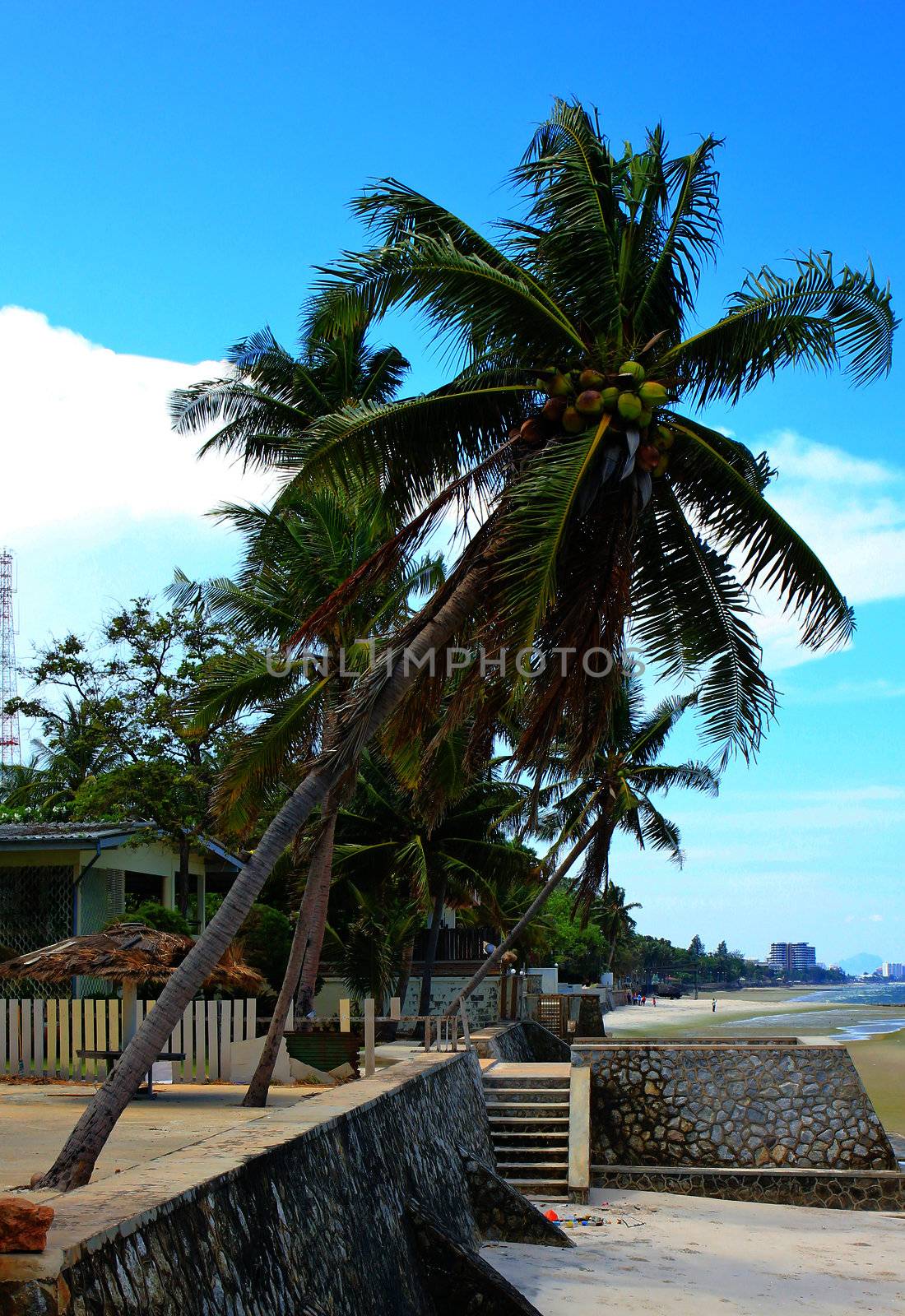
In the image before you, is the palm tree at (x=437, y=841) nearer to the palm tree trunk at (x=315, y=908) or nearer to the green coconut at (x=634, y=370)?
the palm tree trunk at (x=315, y=908)

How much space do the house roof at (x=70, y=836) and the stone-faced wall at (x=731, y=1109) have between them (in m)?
7.49

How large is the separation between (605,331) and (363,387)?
8.85 m

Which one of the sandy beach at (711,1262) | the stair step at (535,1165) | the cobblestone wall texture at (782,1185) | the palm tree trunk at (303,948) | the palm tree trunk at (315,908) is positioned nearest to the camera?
the sandy beach at (711,1262)

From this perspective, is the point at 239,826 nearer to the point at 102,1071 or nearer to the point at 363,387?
the point at 102,1071

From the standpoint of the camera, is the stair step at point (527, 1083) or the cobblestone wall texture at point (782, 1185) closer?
the cobblestone wall texture at point (782, 1185)

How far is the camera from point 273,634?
16609mm

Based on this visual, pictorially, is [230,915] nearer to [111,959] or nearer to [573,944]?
[111,959]

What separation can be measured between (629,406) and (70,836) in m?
12.1

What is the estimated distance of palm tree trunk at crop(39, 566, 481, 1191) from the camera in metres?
6.89

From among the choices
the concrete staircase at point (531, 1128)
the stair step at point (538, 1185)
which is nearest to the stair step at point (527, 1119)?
the concrete staircase at point (531, 1128)

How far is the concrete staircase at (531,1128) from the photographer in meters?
14.8

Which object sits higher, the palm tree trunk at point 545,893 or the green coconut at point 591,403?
the green coconut at point 591,403

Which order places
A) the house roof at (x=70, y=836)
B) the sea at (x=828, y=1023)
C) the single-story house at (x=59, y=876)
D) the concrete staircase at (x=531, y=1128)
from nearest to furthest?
the concrete staircase at (x=531, y=1128) → the house roof at (x=70, y=836) → the single-story house at (x=59, y=876) → the sea at (x=828, y=1023)

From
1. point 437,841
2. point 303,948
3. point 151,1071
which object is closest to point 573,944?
point 437,841
